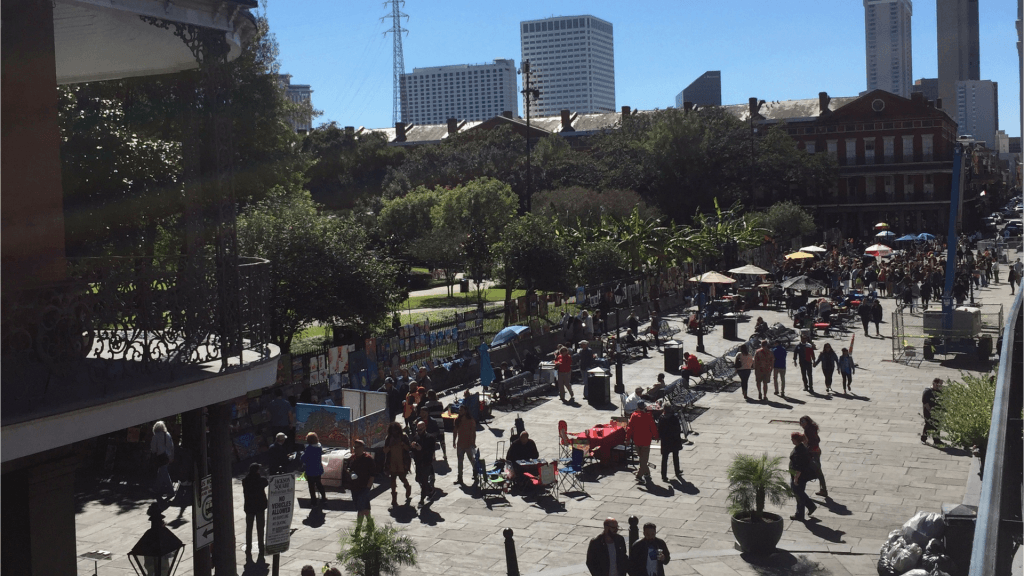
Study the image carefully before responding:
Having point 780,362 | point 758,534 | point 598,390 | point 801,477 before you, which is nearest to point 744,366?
point 780,362

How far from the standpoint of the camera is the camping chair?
A: 1509 cm

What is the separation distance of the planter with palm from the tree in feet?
43.6

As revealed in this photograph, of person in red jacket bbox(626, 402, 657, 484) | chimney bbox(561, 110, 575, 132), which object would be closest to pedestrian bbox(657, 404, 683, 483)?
person in red jacket bbox(626, 402, 657, 484)

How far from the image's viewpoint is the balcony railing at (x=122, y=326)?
593 centimetres

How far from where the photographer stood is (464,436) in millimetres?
15891

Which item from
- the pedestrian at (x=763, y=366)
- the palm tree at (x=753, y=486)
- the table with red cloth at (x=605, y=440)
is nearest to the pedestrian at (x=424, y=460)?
the table with red cloth at (x=605, y=440)

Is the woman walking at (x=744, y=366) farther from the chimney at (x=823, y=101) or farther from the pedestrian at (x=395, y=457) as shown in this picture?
the chimney at (x=823, y=101)

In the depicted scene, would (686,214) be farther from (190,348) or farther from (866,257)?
(190,348)

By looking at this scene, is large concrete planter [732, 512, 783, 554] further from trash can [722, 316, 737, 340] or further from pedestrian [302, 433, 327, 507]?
trash can [722, 316, 737, 340]

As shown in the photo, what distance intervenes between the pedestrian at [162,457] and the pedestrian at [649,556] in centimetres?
834

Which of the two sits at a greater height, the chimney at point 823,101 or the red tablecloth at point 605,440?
the chimney at point 823,101

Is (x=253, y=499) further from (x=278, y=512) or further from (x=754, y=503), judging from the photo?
(x=754, y=503)

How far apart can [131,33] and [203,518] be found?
424cm

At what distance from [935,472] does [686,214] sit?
190ft
